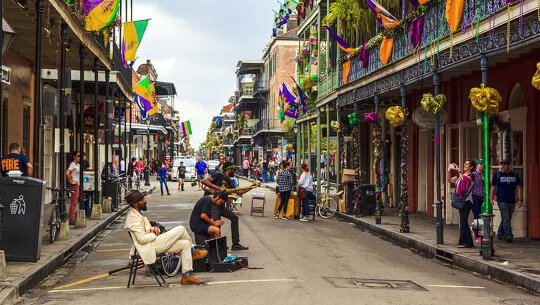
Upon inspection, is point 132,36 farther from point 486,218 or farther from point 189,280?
point 189,280

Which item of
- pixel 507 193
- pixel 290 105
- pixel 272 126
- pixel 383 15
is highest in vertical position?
pixel 383 15

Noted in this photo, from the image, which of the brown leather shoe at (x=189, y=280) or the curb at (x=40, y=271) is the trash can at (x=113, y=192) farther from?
the brown leather shoe at (x=189, y=280)

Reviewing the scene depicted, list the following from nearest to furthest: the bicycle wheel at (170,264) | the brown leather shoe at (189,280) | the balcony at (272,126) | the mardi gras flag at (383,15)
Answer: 1. the brown leather shoe at (189,280)
2. the bicycle wheel at (170,264)
3. the mardi gras flag at (383,15)
4. the balcony at (272,126)

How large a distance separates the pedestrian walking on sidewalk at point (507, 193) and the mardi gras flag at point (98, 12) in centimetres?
978

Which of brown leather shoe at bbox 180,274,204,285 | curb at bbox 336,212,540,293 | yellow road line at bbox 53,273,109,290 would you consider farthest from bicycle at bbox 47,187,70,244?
curb at bbox 336,212,540,293

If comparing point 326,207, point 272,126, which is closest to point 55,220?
point 326,207

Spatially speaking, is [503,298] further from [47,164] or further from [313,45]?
[313,45]

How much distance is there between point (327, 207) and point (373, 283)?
47.1 feet

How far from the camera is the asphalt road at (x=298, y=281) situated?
9.05 metres

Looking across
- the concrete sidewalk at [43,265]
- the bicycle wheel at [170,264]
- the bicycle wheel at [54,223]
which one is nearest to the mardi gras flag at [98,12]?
the concrete sidewalk at [43,265]

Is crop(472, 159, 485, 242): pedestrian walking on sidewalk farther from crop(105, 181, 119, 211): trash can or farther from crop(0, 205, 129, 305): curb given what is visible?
crop(105, 181, 119, 211): trash can

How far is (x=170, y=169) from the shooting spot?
6153 cm

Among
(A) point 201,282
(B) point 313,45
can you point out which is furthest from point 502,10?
(B) point 313,45

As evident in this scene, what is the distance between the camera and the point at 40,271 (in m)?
10.7
